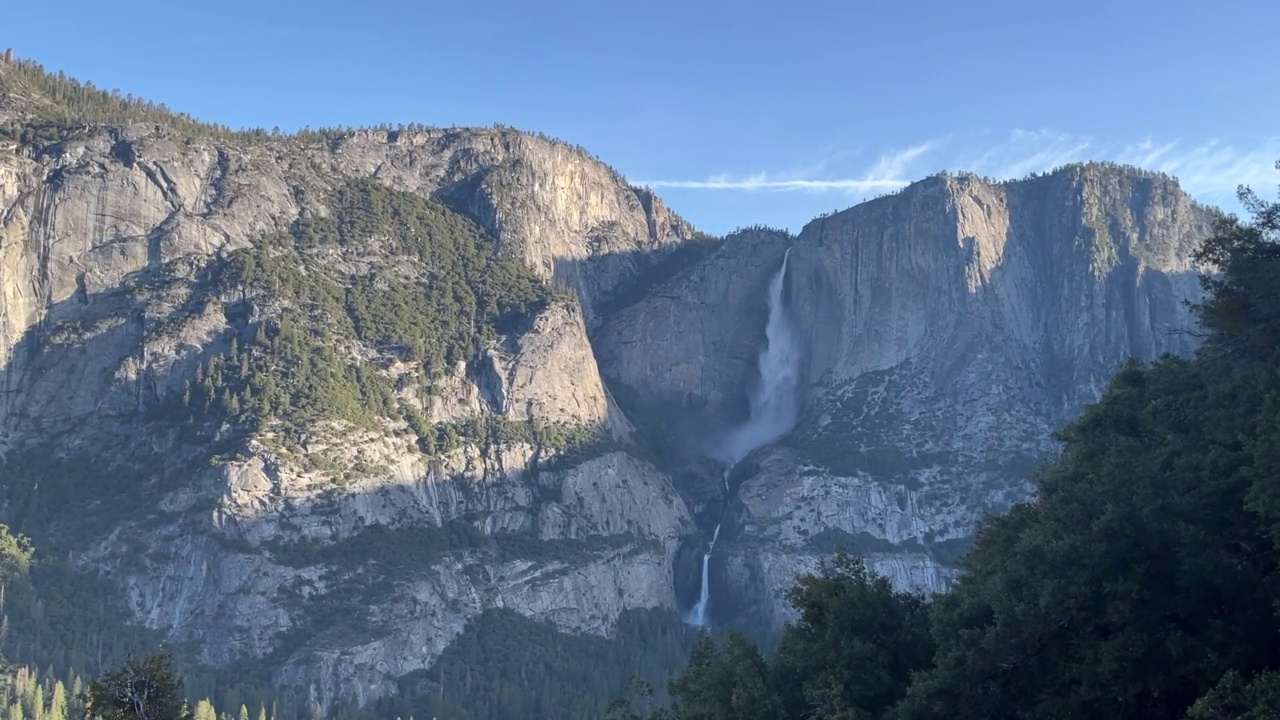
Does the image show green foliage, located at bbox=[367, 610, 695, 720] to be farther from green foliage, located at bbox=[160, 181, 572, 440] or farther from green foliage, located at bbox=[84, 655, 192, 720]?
green foliage, located at bbox=[84, 655, 192, 720]

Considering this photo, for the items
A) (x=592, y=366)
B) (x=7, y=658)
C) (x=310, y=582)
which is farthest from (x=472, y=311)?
(x=7, y=658)

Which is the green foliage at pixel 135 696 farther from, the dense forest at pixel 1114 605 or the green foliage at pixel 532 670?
the green foliage at pixel 532 670

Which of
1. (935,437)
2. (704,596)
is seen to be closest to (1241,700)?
(704,596)

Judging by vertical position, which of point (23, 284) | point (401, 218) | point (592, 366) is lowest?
point (592, 366)

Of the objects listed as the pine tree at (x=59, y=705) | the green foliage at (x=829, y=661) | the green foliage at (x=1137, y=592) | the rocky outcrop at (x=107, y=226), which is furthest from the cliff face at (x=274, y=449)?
the green foliage at (x=1137, y=592)

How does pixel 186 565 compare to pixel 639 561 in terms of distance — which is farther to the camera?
pixel 639 561

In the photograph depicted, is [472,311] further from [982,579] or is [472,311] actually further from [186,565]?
[982,579]
